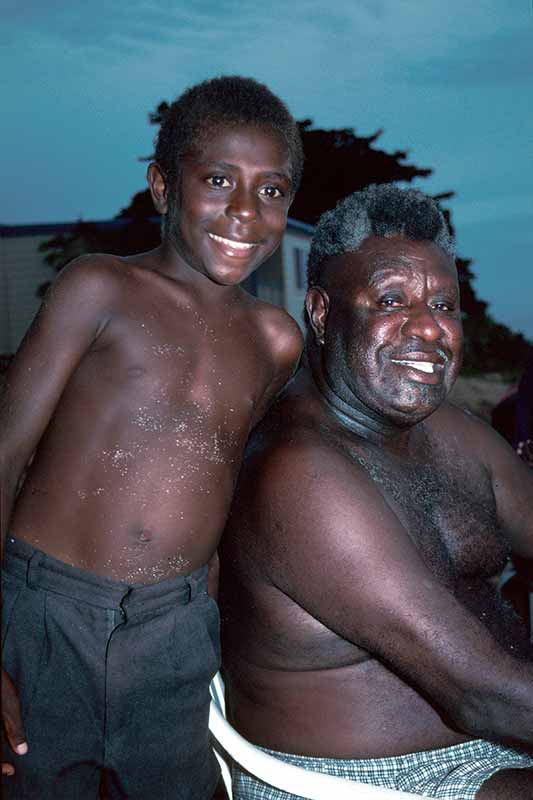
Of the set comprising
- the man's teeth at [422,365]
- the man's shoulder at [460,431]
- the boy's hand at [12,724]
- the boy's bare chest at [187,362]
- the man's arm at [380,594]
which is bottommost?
the boy's hand at [12,724]

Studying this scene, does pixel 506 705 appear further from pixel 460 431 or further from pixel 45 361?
pixel 45 361

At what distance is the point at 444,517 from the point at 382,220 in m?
0.71

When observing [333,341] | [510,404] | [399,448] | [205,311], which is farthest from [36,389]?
[510,404]

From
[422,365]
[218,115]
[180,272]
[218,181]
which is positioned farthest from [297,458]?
[218,115]

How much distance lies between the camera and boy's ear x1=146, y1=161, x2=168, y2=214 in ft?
8.30

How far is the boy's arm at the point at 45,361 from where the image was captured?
2.02 m

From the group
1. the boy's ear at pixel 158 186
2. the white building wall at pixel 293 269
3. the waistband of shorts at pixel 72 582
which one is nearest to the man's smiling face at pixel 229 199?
the boy's ear at pixel 158 186

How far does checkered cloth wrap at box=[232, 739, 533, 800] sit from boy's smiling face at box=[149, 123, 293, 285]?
1173mm

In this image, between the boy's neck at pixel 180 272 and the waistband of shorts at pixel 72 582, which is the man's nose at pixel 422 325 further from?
the waistband of shorts at pixel 72 582

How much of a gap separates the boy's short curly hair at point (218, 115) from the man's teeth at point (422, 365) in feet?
2.05

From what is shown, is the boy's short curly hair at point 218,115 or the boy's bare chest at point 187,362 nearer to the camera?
the boy's bare chest at point 187,362

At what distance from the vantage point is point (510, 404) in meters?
5.86

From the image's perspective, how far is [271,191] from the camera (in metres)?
2.41

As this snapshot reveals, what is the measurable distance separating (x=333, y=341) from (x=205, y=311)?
35cm
